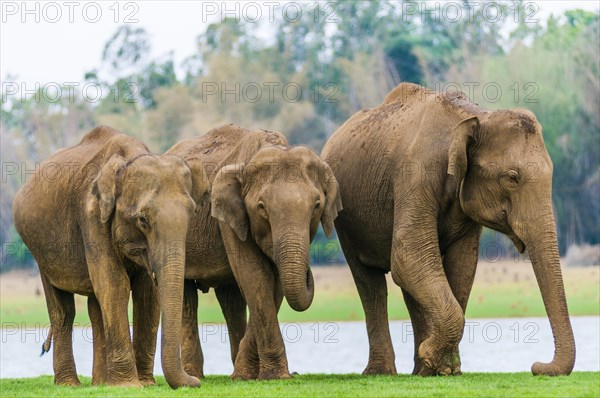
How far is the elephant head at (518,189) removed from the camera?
14.5 metres

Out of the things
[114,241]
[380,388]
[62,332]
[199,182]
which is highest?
[199,182]

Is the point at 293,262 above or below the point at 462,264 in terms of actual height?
above

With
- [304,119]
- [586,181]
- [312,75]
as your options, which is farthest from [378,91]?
[586,181]

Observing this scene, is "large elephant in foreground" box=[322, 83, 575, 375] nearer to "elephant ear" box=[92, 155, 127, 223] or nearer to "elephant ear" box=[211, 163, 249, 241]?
"elephant ear" box=[211, 163, 249, 241]

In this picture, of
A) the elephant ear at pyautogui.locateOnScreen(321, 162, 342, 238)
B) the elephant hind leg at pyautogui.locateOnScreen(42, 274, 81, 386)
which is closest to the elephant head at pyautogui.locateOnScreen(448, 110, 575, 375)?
the elephant ear at pyautogui.locateOnScreen(321, 162, 342, 238)

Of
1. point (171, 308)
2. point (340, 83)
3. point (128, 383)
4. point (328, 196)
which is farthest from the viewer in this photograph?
point (340, 83)

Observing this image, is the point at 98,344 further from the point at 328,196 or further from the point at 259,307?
the point at 328,196

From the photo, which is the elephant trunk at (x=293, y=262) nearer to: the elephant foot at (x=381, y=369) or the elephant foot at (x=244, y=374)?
the elephant foot at (x=244, y=374)

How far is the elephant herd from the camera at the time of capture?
47.9ft

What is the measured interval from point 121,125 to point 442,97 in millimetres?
55141

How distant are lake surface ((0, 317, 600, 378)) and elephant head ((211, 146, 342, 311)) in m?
6.31

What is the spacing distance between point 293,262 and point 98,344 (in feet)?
8.63

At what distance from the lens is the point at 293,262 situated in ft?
49.1

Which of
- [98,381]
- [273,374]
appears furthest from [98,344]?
[273,374]
